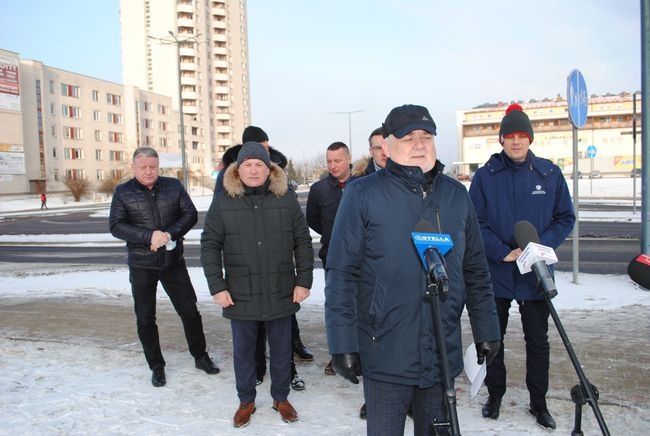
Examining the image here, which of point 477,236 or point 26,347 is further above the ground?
point 477,236

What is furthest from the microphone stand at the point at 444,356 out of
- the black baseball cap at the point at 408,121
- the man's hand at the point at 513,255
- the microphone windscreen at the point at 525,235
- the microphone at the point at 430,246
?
the man's hand at the point at 513,255

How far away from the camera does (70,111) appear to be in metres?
71.6

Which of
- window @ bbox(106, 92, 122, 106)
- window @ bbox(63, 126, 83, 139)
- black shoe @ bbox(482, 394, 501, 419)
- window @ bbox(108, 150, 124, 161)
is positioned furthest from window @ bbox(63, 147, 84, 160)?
black shoe @ bbox(482, 394, 501, 419)

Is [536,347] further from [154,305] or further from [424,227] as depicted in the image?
[154,305]

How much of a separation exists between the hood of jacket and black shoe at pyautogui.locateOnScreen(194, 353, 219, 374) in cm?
176

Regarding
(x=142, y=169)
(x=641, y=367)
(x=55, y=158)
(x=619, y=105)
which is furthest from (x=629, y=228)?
(x=619, y=105)

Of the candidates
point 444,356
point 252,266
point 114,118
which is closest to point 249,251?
point 252,266

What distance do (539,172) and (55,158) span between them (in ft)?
244

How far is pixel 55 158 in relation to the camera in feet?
228

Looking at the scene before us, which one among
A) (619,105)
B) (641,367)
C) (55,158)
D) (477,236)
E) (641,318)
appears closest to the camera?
(477,236)

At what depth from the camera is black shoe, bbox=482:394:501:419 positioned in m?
3.87

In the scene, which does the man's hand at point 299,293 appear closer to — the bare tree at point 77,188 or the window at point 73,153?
the bare tree at point 77,188

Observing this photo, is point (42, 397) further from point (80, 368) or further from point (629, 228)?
point (629, 228)

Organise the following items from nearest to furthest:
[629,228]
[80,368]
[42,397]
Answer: [42,397] < [80,368] < [629,228]
